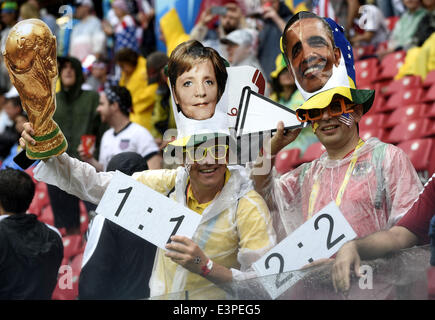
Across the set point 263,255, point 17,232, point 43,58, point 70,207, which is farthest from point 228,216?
point 70,207

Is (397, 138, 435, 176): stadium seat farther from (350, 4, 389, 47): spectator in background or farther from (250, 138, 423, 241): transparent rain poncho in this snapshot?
(250, 138, 423, 241): transparent rain poncho

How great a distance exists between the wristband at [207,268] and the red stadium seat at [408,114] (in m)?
4.69

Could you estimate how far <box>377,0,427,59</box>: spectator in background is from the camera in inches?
324

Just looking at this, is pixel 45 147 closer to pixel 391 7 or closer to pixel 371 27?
pixel 371 27

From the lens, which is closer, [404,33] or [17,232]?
[17,232]

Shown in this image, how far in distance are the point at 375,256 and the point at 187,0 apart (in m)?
7.80

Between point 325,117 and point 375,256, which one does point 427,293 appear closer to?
point 375,256

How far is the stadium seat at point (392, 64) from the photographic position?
855cm

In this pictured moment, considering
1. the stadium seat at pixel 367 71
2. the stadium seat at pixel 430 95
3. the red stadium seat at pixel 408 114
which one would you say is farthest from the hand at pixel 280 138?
the stadium seat at pixel 367 71

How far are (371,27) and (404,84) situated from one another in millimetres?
1293

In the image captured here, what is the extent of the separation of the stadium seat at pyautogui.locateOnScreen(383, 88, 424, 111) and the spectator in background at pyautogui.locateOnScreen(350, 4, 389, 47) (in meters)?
1.26

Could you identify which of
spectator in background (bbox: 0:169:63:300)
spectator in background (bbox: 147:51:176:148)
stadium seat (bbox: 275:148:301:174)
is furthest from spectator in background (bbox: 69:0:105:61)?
spectator in background (bbox: 0:169:63:300)

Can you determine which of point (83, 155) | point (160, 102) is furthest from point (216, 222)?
point (160, 102)
